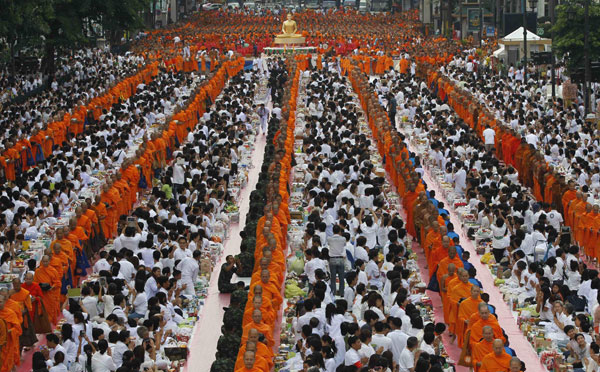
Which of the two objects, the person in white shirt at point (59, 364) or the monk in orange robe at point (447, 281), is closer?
the person in white shirt at point (59, 364)

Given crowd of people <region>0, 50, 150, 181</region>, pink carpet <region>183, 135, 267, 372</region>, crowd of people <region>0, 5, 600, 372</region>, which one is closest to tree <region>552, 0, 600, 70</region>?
crowd of people <region>0, 5, 600, 372</region>

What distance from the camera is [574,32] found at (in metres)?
44.3

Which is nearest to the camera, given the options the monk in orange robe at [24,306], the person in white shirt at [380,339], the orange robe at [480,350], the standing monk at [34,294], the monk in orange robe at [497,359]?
the monk in orange robe at [497,359]

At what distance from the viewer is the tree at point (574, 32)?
44.0 meters

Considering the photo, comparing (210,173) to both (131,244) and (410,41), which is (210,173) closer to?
(131,244)

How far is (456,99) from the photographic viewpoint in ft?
143

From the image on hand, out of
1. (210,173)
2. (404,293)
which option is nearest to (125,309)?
(404,293)

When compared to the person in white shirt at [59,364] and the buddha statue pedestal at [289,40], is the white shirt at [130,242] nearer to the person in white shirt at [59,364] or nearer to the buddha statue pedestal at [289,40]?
the person in white shirt at [59,364]

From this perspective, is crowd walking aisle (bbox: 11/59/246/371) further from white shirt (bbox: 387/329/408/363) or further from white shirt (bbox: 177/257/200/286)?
white shirt (bbox: 387/329/408/363)

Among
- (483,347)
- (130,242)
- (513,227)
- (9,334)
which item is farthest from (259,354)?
(513,227)

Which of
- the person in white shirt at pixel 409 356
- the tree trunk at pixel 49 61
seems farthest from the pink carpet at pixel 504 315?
the tree trunk at pixel 49 61

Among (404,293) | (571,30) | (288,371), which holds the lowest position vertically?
(288,371)

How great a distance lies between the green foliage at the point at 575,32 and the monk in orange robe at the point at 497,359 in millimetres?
30314

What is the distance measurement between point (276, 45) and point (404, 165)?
53.7 m
